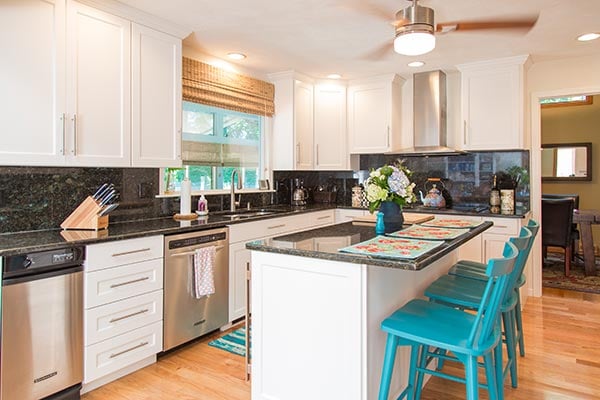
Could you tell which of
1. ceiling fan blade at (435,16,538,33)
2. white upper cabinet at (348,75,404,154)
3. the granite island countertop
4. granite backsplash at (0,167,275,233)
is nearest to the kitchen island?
the granite island countertop

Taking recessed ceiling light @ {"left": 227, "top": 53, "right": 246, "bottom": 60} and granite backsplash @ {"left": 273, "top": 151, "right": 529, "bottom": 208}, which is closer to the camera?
recessed ceiling light @ {"left": 227, "top": 53, "right": 246, "bottom": 60}

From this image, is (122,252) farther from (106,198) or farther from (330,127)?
(330,127)

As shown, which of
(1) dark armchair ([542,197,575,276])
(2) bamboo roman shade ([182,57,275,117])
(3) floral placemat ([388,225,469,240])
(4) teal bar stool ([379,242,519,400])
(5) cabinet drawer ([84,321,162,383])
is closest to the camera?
(4) teal bar stool ([379,242,519,400])

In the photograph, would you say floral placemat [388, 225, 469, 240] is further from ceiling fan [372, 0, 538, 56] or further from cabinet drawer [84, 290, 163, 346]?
cabinet drawer [84, 290, 163, 346]

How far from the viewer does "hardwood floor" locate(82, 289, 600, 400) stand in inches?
91.7

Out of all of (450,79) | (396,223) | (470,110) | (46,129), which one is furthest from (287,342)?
(450,79)

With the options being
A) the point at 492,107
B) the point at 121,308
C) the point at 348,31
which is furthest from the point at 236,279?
the point at 492,107

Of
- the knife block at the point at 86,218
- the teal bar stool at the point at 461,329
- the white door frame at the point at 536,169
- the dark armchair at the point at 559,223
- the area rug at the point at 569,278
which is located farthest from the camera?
the dark armchair at the point at 559,223

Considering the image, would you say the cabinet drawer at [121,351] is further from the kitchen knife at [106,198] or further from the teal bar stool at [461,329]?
the teal bar stool at [461,329]

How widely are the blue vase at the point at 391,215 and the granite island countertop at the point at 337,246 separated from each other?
0.10 m

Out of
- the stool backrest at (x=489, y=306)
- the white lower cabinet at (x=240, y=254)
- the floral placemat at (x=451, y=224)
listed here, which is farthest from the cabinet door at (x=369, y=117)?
the stool backrest at (x=489, y=306)

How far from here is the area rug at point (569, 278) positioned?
4.53 metres

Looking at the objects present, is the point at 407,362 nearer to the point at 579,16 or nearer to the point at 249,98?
the point at 579,16

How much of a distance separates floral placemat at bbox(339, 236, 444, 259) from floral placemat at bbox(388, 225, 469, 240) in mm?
128
